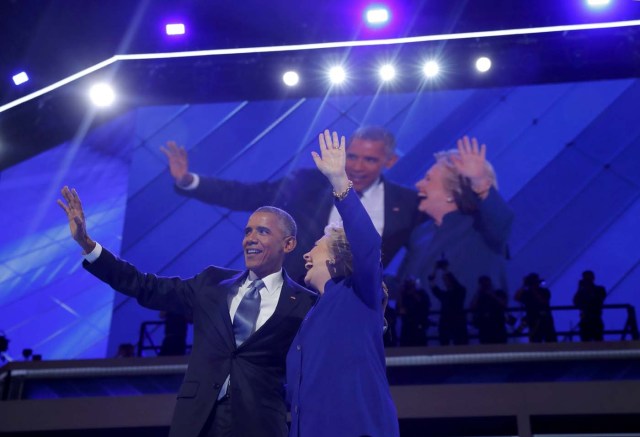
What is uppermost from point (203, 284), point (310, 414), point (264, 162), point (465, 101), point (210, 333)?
point (465, 101)

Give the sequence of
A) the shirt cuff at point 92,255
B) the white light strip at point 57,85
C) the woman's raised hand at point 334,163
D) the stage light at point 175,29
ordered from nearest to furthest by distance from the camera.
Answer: the woman's raised hand at point 334,163, the shirt cuff at point 92,255, the stage light at point 175,29, the white light strip at point 57,85

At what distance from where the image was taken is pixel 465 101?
834 centimetres

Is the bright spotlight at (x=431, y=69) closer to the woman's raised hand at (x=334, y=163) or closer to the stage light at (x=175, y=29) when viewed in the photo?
the stage light at (x=175, y=29)

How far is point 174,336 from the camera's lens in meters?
6.15

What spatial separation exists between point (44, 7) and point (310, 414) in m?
5.33

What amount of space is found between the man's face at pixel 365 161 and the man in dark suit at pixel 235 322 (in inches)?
195

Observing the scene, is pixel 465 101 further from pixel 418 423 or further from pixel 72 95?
pixel 418 423

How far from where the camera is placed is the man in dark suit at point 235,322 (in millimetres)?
2557

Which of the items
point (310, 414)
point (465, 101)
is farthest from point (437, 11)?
point (310, 414)

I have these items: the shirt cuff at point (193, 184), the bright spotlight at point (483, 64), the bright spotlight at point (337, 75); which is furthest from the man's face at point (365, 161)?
the shirt cuff at point (193, 184)

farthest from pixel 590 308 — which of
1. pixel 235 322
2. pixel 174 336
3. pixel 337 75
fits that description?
pixel 235 322

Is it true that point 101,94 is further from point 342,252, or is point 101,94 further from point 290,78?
point 342,252

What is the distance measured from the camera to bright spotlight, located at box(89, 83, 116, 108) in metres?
8.10

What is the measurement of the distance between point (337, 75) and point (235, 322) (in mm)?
5621
